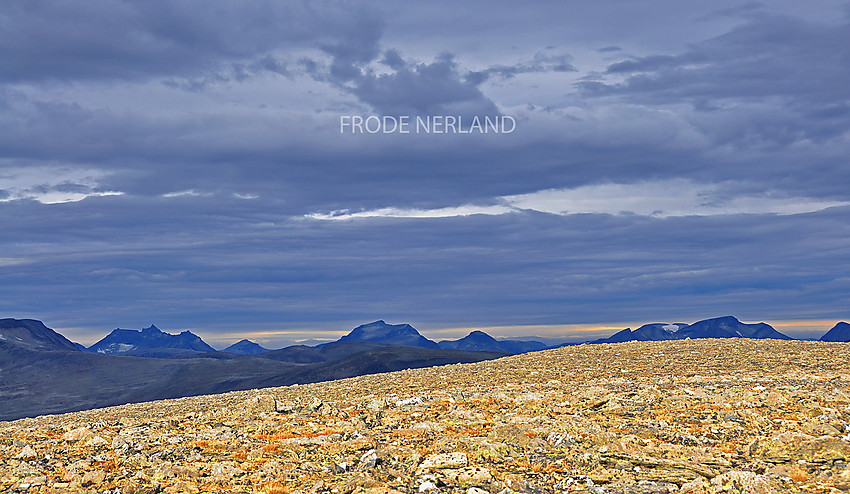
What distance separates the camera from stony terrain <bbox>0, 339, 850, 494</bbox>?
57.2 feet

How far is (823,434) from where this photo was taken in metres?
20.6

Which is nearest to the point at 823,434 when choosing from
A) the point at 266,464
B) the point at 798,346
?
the point at 266,464

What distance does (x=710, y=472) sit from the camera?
1748cm

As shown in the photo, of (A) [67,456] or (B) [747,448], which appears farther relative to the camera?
(A) [67,456]

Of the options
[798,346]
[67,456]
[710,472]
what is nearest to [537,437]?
[710,472]

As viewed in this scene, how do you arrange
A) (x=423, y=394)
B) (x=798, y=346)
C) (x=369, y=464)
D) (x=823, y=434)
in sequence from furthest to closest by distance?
(x=798, y=346) → (x=423, y=394) → (x=823, y=434) → (x=369, y=464)

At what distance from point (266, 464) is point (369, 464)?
3.17 m

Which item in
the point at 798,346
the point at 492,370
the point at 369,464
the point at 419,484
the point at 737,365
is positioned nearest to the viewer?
the point at 419,484

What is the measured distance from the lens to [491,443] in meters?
20.7

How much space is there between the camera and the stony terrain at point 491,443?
→ 17438 mm

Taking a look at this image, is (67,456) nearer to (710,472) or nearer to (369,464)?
(369,464)

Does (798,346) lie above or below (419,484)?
above

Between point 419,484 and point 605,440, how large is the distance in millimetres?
6855

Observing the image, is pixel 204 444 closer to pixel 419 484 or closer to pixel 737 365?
pixel 419 484
